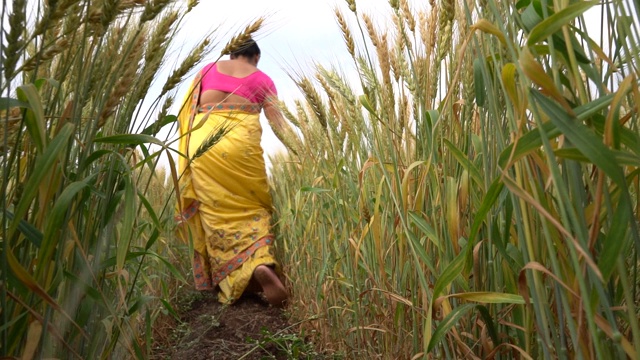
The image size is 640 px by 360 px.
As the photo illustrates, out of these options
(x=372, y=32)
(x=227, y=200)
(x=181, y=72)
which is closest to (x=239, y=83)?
(x=227, y=200)

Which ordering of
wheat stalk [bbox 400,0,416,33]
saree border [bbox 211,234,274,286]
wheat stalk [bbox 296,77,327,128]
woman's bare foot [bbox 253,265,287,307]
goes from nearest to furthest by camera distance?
wheat stalk [bbox 400,0,416,33] < wheat stalk [bbox 296,77,327,128] < woman's bare foot [bbox 253,265,287,307] < saree border [bbox 211,234,274,286]

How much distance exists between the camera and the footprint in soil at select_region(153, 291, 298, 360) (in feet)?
9.25

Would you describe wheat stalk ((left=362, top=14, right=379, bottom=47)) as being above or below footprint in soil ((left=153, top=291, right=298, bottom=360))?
above

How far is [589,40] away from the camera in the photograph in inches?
35.1

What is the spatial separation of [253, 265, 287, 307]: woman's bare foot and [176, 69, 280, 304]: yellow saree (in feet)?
0.43

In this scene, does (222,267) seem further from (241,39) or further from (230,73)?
(241,39)

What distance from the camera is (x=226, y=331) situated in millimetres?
3301

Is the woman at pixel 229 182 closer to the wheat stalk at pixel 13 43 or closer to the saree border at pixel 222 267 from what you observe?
the saree border at pixel 222 267

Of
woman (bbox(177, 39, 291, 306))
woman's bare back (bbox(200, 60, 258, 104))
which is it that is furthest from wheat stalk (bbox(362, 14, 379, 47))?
woman's bare back (bbox(200, 60, 258, 104))

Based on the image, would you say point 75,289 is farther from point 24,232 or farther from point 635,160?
point 635,160

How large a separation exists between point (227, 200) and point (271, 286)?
62 cm

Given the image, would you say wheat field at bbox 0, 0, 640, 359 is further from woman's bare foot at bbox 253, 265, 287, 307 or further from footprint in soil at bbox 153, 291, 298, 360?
woman's bare foot at bbox 253, 265, 287, 307

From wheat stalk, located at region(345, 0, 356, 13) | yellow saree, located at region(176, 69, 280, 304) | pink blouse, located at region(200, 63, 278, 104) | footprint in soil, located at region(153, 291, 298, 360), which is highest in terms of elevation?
pink blouse, located at region(200, 63, 278, 104)

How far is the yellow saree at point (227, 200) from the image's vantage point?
4.09 metres
